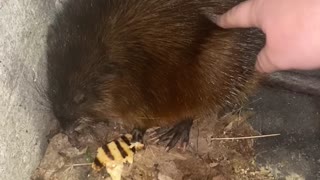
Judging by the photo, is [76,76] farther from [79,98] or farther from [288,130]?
[288,130]

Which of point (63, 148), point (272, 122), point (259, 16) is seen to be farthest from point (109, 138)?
point (259, 16)

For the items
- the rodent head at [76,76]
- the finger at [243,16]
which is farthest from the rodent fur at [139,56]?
the finger at [243,16]

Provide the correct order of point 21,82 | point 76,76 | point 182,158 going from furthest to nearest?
point 182,158, point 21,82, point 76,76

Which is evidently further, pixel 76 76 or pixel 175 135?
pixel 175 135

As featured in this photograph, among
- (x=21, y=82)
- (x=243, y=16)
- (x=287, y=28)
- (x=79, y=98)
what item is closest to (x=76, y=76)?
(x=79, y=98)

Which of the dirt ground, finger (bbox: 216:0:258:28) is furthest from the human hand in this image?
the dirt ground

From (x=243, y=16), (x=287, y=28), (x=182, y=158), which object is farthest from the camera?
(x=182, y=158)
